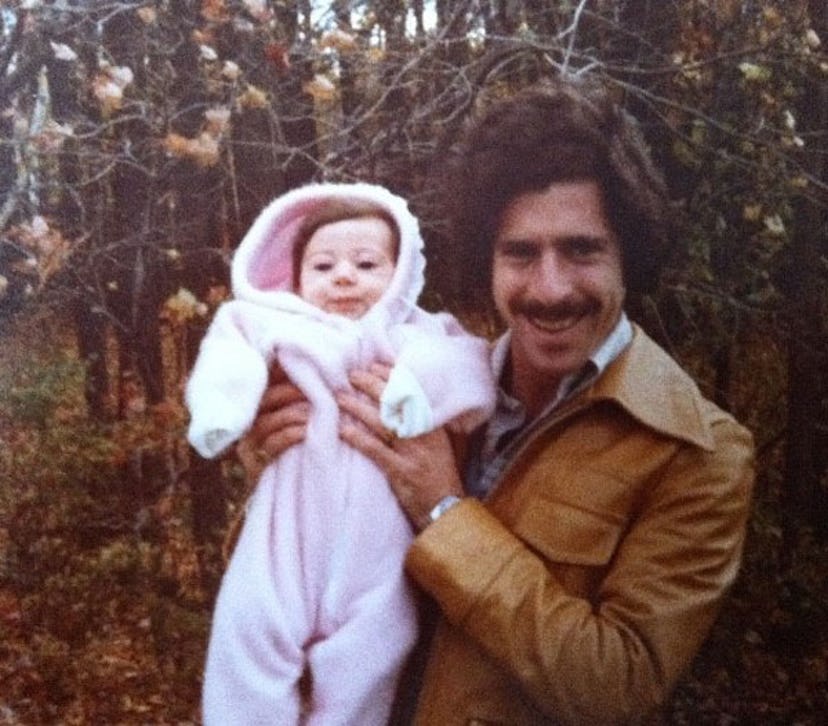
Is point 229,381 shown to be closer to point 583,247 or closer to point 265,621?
point 265,621

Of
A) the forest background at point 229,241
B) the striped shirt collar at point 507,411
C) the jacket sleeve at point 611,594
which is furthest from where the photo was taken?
the forest background at point 229,241

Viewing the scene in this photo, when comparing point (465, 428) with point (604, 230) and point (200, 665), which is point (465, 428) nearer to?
point (604, 230)

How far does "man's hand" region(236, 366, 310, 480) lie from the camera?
134 centimetres

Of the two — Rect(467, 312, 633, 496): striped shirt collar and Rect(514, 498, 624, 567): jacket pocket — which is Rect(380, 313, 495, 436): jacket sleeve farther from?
Rect(514, 498, 624, 567): jacket pocket

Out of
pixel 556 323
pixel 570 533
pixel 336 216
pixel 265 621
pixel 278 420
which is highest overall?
pixel 336 216

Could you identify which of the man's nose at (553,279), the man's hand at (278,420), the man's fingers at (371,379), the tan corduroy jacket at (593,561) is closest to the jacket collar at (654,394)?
the tan corduroy jacket at (593,561)

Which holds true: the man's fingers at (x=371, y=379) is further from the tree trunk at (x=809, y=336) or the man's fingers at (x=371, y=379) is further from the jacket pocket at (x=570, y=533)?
the tree trunk at (x=809, y=336)

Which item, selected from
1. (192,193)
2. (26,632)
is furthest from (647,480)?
(26,632)

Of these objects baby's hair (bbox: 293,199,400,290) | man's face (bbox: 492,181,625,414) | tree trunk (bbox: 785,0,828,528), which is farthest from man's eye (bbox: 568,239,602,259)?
tree trunk (bbox: 785,0,828,528)

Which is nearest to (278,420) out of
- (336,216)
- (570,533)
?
(336,216)

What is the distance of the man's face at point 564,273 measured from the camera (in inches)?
53.6

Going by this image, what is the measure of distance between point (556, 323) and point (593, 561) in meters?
0.29

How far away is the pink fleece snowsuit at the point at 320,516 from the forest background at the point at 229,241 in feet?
0.79

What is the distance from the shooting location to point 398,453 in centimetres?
133
